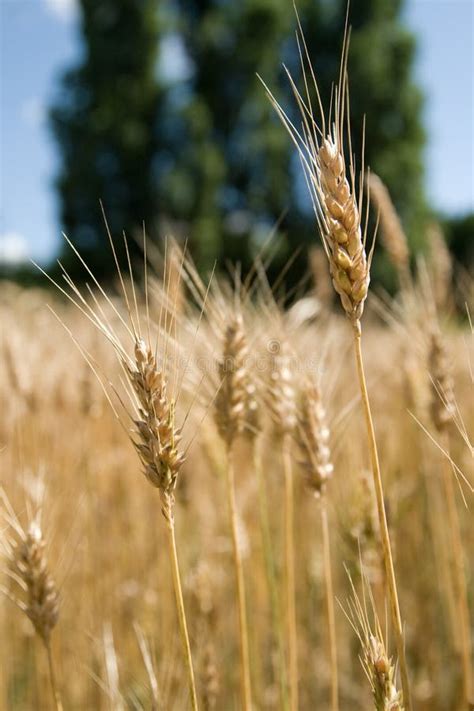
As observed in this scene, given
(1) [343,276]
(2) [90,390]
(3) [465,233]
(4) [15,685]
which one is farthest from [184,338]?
(3) [465,233]

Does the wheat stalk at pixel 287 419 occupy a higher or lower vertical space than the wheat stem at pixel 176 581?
higher

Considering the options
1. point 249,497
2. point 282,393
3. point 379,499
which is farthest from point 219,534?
point 379,499

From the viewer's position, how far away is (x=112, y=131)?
15.6m

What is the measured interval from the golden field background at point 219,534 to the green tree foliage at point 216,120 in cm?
1275

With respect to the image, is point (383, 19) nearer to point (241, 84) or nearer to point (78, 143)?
point (241, 84)

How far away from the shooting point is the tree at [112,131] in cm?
1556

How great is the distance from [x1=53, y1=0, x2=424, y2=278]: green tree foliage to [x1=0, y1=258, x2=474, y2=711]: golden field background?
12750mm

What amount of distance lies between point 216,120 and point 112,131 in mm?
2568

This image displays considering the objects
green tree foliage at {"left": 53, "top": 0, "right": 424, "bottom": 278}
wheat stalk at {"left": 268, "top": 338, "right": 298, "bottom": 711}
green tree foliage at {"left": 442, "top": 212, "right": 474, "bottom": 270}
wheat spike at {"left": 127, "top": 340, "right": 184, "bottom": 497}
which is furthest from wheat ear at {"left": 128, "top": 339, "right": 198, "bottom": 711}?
green tree foliage at {"left": 442, "top": 212, "right": 474, "bottom": 270}

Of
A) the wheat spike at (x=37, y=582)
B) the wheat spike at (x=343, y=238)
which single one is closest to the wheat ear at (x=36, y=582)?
the wheat spike at (x=37, y=582)

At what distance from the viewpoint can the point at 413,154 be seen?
15.5m

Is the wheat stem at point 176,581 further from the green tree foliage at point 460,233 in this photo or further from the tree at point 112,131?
the green tree foliage at point 460,233

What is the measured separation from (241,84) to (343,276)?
16.9 metres

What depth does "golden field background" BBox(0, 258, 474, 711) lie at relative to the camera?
1375 millimetres
